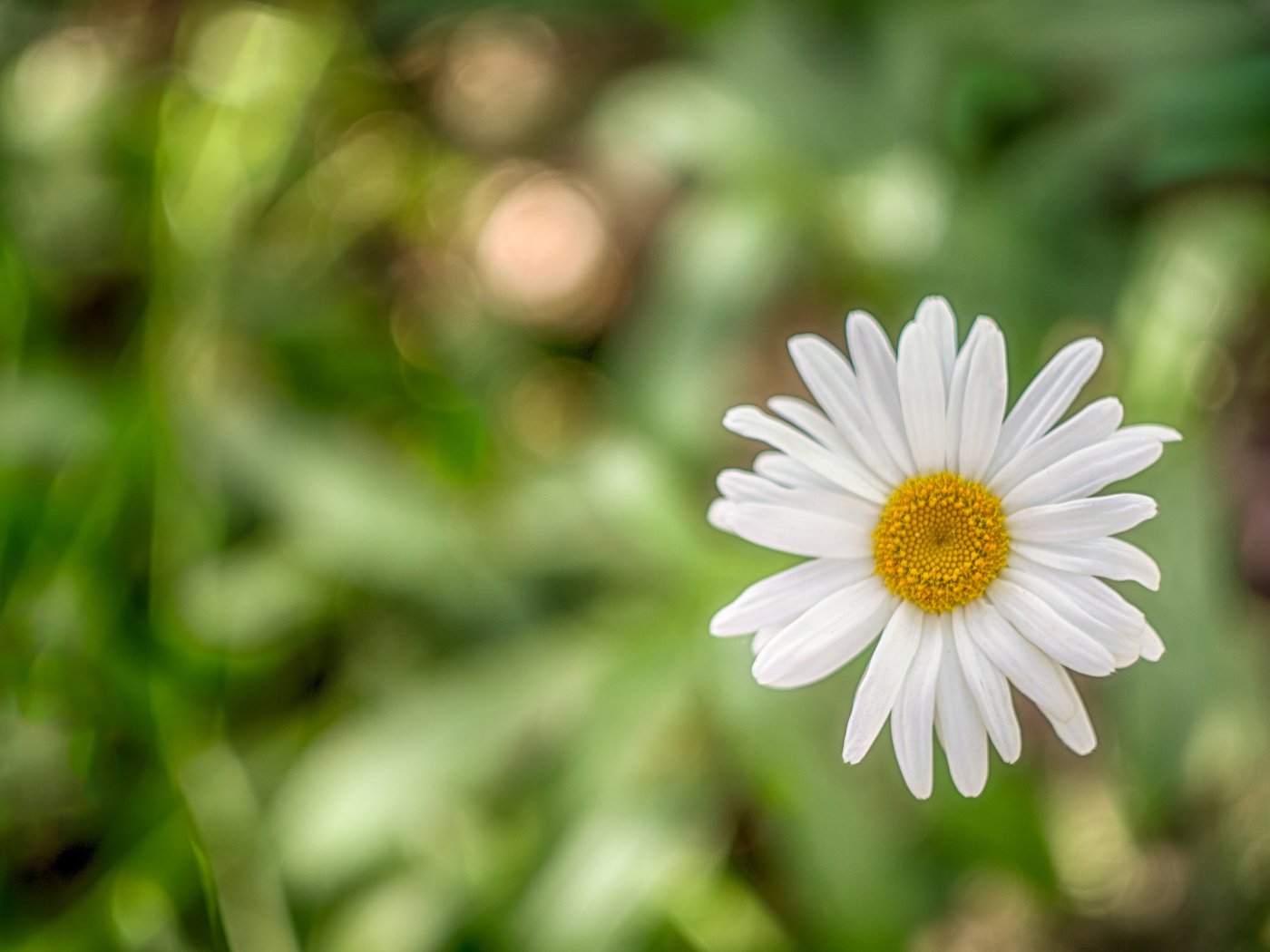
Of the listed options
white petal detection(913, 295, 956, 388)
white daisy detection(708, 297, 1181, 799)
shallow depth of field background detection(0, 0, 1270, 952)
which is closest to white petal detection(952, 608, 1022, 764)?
white daisy detection(708, 297, 1181, 799)

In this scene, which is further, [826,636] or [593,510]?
[593,510]

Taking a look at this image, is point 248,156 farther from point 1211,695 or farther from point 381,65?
point 1211,695

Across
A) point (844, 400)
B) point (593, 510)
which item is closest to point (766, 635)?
point (844, 400)

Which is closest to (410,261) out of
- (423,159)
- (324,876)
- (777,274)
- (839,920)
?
(423,159)

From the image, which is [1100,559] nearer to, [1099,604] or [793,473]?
[1099,604]

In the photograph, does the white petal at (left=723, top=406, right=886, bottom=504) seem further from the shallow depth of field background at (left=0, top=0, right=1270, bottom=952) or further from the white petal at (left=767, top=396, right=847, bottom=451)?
the shallow depth of field background at (left=0, top=0, right=1270, bottom=952)

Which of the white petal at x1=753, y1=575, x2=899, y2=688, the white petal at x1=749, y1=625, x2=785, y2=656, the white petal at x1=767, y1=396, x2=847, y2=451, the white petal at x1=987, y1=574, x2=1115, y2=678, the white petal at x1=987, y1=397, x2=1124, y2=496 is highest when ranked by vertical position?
the white petal at x1=767, y1=396, x2=847, y2=451
